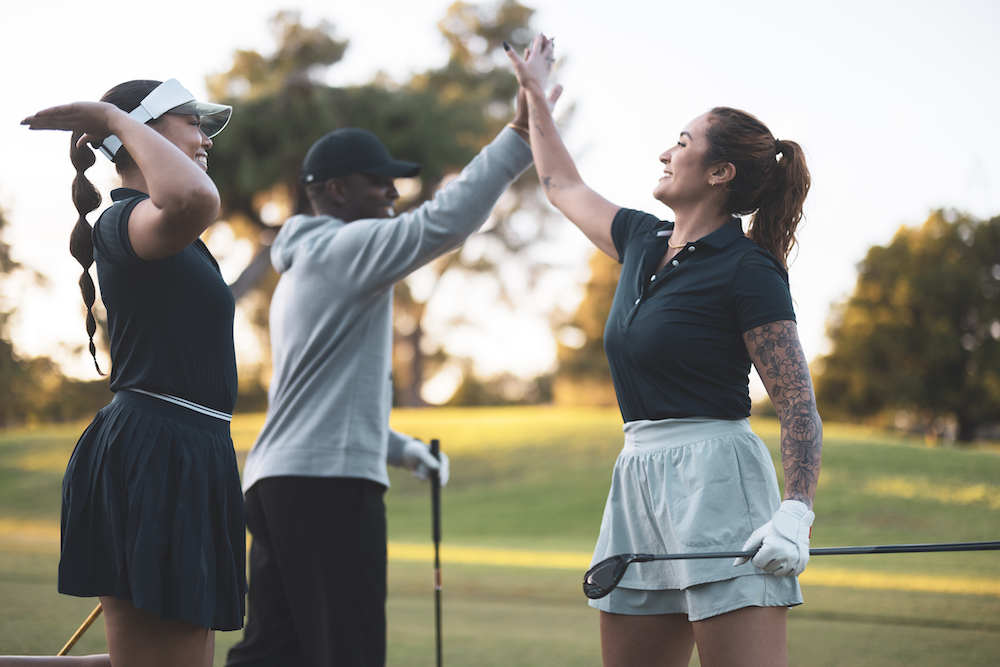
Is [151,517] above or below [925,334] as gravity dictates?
below

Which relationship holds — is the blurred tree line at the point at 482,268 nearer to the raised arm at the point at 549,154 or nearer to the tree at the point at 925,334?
the tree at the point at 925,334

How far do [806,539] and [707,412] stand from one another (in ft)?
1.36

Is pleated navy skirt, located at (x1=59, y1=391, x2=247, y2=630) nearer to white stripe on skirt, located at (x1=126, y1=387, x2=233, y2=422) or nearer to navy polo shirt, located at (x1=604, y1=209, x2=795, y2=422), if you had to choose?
white stripe on skirt, located at (x1=126, y1=387, x2=233, y2=422)

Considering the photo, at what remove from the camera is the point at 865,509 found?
45.2 ft

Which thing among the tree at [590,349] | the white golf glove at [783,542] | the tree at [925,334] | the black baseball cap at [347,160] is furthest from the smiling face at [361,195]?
the tree at [590,349]

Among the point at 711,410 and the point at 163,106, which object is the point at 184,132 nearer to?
the point at 163,106

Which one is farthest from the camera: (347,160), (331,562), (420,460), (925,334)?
(925,334)

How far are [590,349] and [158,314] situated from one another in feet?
122

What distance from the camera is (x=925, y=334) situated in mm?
31328

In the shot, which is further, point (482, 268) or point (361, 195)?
point (482, 268)

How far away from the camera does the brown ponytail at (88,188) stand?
7.38ft

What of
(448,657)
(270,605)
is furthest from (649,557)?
(448,657)

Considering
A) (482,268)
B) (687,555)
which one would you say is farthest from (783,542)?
(482,268)

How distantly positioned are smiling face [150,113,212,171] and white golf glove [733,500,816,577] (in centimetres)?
173
